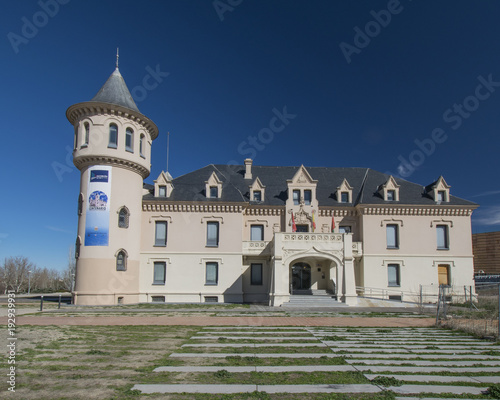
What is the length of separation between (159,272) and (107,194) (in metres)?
8.46

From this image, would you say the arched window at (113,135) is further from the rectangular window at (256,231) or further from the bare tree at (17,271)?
the bare tree at (17,271)

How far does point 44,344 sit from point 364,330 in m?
12.3

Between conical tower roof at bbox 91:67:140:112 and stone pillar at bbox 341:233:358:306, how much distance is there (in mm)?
20898

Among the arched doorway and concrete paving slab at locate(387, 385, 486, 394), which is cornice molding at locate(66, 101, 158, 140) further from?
concrete paving slab at locate(387, 385, 486, 394)

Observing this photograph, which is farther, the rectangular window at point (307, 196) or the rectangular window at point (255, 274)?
the rectangular window at point (307, 196)

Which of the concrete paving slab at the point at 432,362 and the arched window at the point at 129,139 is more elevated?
the arched window at the point at 129,139

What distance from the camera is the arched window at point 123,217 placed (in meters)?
30.6

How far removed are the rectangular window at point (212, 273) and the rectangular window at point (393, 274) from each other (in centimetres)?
1559

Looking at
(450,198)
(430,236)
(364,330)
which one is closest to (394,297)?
(430,236)

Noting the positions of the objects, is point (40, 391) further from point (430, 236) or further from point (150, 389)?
point (430, 236)

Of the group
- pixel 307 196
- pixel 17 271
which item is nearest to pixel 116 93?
pixel 307 196

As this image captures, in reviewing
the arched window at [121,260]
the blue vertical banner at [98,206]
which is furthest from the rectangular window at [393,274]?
the blue vertical banner at [98,206]

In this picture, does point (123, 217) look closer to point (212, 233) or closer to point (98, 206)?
point (98, 206)

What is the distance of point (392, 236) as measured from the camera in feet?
113
